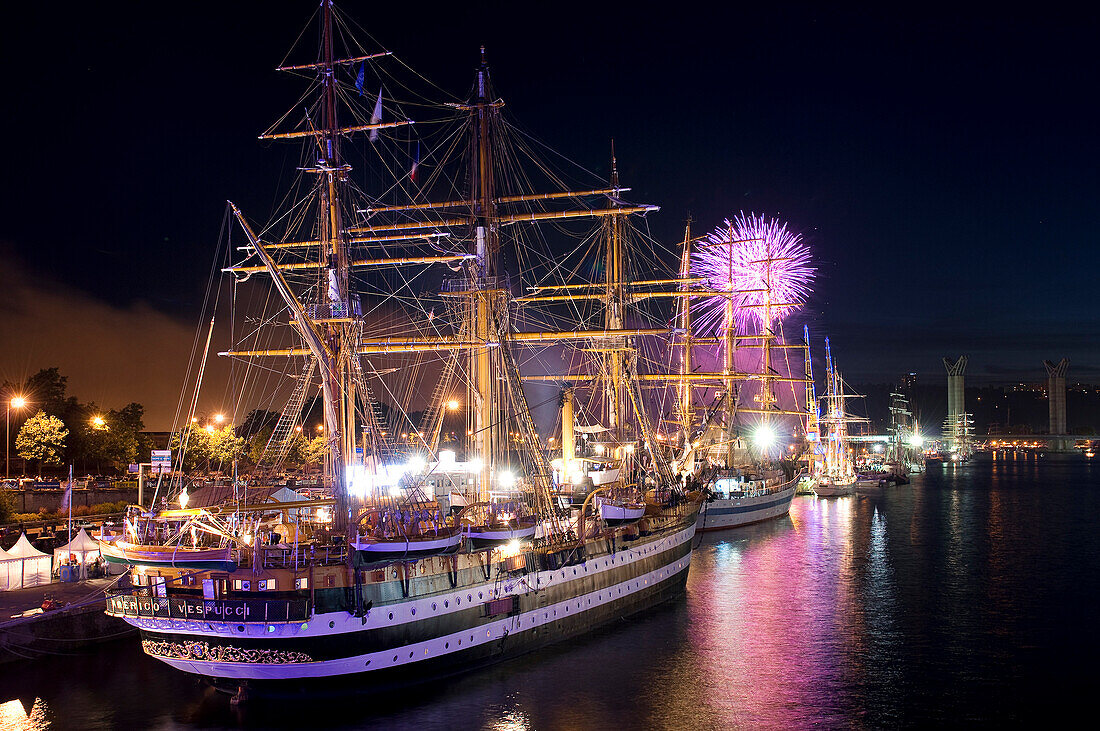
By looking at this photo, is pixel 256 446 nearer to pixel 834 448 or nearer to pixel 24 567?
pixel 24 567

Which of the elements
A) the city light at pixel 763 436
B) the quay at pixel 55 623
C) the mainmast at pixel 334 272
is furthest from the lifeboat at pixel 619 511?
the city light at pixel 763 436

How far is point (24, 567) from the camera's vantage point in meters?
37.2

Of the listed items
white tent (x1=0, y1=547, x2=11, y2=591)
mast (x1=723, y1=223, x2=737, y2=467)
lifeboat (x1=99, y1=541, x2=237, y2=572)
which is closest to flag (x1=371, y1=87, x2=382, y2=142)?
lifeboat (x1=99, y1=541, x2=237, y2=572)

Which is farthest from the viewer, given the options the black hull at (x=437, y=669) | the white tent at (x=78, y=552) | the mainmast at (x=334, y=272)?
the white tent at (x=78, y=552)

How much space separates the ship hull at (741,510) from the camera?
259 feet

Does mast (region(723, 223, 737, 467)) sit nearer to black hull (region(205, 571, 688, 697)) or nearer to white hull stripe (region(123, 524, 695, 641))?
black hull (region(205, 571, 688, 697))

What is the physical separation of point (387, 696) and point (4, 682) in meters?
12.9

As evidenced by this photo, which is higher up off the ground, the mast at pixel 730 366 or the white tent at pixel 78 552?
the mast at pixel 730 366

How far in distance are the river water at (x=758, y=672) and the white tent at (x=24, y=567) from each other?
598 centimetres

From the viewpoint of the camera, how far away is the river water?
27.5 m

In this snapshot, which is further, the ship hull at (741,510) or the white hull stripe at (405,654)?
the ship hull at (741,510)

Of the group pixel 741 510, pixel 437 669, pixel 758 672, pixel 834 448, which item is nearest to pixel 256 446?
pixel 741 510

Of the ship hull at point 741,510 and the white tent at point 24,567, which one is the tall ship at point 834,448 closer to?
the ship hull at point 741,510

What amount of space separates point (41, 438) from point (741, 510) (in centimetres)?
5740
